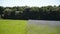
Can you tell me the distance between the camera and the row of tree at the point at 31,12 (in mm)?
3621

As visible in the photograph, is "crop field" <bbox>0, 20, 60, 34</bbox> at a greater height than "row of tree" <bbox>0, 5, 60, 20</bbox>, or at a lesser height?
lesser

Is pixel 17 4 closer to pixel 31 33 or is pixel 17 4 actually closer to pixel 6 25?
pixel 6 25

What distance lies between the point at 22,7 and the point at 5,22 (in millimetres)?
682

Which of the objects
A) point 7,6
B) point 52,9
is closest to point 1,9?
point 7,6

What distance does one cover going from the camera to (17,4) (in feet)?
12.5

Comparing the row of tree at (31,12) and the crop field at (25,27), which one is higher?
the row of tree at (31,12)

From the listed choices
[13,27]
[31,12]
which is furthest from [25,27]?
[31,12]

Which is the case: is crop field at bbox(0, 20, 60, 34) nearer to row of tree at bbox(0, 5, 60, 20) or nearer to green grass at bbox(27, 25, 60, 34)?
green grass at bbox(27, 25, 60, 34)

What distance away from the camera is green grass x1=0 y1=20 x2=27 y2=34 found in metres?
3.66

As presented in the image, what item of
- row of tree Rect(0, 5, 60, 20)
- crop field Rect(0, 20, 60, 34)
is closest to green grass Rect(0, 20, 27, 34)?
crop field Rect(0, 20, 60, 34)

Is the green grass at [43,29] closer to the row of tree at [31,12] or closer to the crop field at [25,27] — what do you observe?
the crop field at [25,27]

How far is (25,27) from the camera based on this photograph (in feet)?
12.3

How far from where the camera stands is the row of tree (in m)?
3.62

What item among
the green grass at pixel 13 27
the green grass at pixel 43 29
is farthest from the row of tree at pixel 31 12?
the green grass at pixel 43 29
